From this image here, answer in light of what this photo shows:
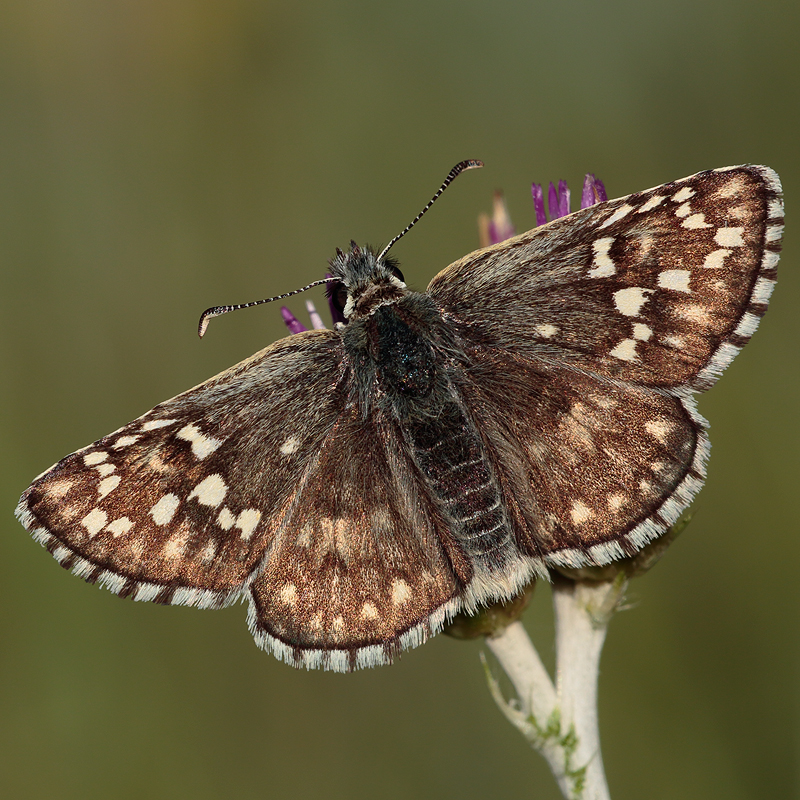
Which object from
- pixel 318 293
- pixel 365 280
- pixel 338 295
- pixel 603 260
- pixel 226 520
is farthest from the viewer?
pixel 318 293

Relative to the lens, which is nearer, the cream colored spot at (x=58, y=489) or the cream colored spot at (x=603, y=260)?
the cream colored spot at (x=58, y=489)

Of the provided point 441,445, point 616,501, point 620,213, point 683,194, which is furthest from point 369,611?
point 683,194

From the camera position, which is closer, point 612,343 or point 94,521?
point 94,521

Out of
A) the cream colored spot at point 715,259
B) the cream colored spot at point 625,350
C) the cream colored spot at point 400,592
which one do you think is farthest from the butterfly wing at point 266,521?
the cream colored spot at point 715,259

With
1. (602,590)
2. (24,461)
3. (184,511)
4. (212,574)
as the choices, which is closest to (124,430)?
(184,511)

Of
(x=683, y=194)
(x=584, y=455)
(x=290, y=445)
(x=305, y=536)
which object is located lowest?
(x=584, y=455)

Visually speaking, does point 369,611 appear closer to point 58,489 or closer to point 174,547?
point 174,547

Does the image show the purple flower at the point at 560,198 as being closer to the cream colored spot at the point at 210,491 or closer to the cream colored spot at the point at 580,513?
the cream colored spot at the point at 580,513
